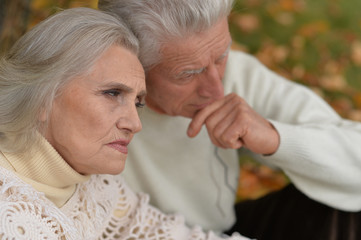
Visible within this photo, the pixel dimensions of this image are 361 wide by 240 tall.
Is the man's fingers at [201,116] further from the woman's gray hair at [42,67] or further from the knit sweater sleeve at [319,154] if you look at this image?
the woman's gray hair at [42,67]

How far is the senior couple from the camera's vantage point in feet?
6.32

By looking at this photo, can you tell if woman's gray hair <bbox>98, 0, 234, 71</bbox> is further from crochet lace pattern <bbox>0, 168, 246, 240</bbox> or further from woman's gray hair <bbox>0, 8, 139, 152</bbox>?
crochet lace pattern <bbox>0, 168, 246, 240</bbox>

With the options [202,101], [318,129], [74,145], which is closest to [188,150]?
[202,101]

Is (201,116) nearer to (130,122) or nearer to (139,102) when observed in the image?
(139,102)

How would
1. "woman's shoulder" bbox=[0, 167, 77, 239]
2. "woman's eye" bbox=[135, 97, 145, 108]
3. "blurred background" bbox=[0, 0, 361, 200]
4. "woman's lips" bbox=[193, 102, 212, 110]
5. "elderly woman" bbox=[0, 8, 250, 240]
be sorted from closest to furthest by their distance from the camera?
"woman's shoulder" bbox=[0, 167, 77, 239] < "elderly woman" bbox=[0, 8, 250, 240] < "woman's eye" bbox=[135, 97, 145, 108] < "woman's lips" bbox=[193, 102, 212, 110] < "blurred background" bbox=[0, 0, 361, 200]

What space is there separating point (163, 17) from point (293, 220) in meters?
1.34

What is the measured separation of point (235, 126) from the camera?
2.54 m

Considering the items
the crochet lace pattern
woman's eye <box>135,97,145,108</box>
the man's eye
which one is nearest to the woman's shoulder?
the crochet lace pattern

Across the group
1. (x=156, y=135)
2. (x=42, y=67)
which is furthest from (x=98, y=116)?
(x=156, y=135)

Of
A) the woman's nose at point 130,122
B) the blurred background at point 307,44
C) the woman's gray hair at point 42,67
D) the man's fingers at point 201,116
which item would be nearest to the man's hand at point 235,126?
the man's fingers at point 201,116

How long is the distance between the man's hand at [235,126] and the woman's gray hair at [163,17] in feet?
1.42

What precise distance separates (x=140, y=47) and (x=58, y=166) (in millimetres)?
760

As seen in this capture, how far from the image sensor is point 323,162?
104 inches

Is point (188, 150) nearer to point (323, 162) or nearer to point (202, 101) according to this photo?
point (202, 101)
